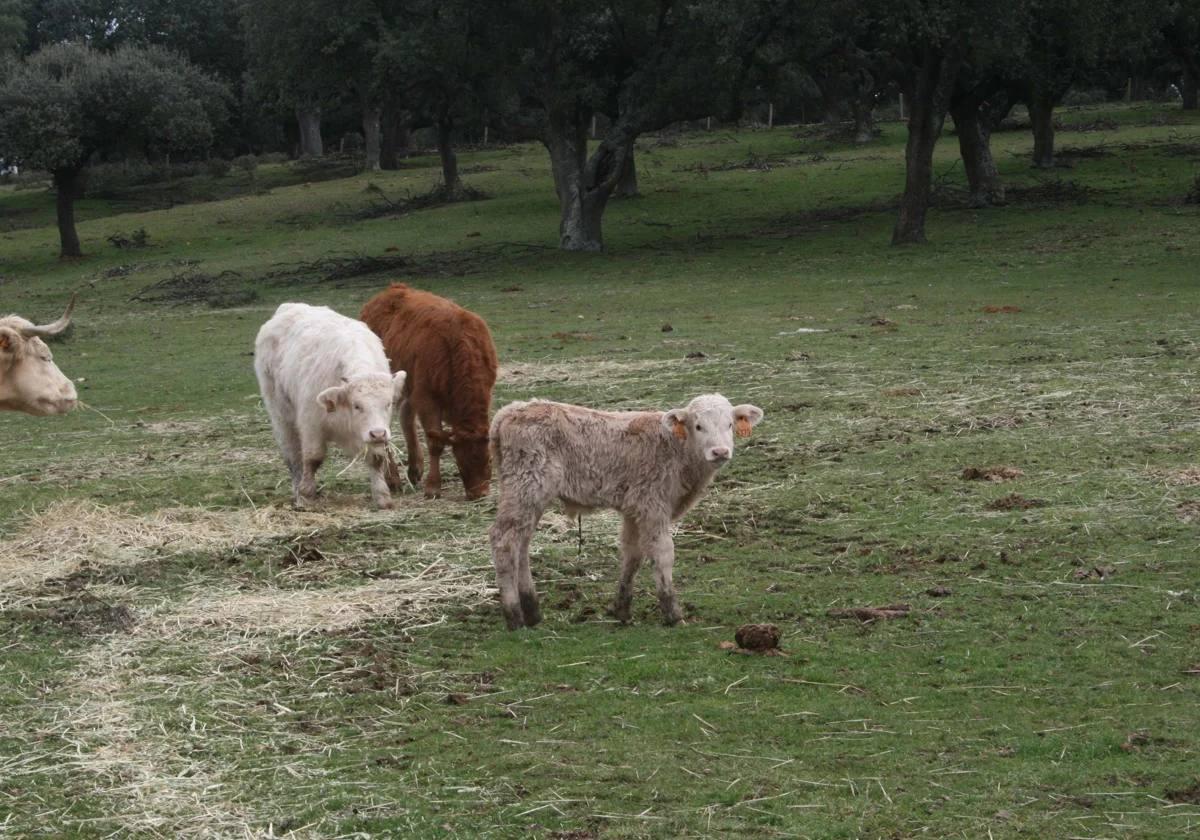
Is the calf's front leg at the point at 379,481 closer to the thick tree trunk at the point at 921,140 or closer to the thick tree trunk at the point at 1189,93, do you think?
the thick tree trunk at the point at 921,140

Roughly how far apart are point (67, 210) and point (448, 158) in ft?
35.6

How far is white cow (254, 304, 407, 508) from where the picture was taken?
11.3 m

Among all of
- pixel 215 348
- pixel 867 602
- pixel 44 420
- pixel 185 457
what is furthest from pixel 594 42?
pixel 867 602

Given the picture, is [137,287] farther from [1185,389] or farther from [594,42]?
[1185,389]

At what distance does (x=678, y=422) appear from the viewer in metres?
8.23

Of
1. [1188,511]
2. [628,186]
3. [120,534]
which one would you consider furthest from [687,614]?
[628,186]

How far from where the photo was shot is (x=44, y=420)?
56.6 ft

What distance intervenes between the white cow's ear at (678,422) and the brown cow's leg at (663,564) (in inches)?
19.9

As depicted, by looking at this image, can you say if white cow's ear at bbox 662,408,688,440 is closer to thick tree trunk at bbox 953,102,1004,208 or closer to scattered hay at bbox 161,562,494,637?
scattered hay at bbox 161,562,494,637

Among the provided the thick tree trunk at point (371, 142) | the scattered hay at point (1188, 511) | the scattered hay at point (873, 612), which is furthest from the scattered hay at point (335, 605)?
the thick tree trunk at point (371, 142)

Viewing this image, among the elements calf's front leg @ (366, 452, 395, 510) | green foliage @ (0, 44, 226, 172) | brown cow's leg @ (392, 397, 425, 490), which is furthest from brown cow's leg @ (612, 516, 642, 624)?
green foliage @ (0, 44, 226, 172)

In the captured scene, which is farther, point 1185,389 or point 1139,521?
point 1185,389

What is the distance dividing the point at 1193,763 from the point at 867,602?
2.64 meters

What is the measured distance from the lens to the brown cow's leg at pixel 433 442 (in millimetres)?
11953
